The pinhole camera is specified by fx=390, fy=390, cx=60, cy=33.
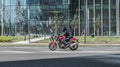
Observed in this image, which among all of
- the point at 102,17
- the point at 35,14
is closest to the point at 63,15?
the point at 35,14

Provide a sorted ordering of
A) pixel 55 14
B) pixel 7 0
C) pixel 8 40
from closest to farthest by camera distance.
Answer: pixel 8 40 → pixel 55 14 → pixel 7 0

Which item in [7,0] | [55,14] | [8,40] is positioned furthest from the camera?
[7,0]

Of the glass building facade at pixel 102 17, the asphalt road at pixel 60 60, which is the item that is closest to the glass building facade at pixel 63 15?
the glass building facade at pixel 102 17

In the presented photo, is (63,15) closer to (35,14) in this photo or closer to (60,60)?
(35,14)

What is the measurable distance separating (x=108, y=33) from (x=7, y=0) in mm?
22650

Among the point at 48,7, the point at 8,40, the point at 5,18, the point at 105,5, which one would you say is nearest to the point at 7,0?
the point at 5,18

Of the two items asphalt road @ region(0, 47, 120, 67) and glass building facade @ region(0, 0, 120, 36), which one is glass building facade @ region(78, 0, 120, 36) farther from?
asphalt road @ region(0, 47, 120, 67)

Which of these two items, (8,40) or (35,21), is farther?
(35,21)

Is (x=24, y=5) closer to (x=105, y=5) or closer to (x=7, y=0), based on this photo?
(x=7, y=0)

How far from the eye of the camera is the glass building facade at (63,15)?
77500mm

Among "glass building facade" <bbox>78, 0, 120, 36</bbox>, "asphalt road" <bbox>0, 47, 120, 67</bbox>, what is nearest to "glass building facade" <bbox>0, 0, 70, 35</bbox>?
"glass building facade" <bbox>78, 0, 120, 36</bbox>

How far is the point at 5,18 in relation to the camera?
8156 centimetres

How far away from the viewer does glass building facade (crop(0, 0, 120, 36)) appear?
77500 millimetres

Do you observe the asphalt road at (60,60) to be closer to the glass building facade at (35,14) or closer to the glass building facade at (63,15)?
the glass building facade at (63,15)
